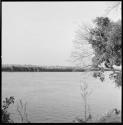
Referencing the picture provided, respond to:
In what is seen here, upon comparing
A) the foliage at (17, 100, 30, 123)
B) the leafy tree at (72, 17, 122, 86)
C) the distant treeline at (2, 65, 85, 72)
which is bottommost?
the foliage at (17, 100, 30, 123)

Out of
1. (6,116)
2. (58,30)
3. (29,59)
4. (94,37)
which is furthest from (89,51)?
(6,116)

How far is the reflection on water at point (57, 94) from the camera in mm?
8367

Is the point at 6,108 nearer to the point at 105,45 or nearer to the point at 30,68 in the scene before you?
the point at 30,68

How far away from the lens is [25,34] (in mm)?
8742

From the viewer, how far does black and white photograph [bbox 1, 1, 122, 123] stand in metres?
8.16

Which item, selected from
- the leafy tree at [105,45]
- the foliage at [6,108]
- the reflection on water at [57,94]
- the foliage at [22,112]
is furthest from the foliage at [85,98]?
the foliage at [6,108]

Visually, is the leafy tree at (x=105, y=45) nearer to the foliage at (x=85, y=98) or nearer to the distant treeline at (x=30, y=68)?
the foliage at (x=85, y=98)

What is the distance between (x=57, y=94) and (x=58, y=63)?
0.90 meters

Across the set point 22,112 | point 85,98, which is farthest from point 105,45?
point 22,112

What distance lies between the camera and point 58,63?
870cm

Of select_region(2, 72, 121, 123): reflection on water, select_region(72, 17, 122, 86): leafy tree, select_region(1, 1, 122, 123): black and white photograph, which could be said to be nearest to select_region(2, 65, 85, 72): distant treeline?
select_region(1, 1, 122, 123): black and white photograph

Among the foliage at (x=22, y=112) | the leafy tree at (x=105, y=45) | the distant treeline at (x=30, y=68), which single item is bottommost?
the foliage at (x=22, y=112)

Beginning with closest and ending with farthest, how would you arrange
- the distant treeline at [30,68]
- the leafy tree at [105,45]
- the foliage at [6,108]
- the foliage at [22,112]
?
the leafy tree at [105,45] → the foliage at [6,108] → the foliage at [22,112] → the distant treeline at [30,68]

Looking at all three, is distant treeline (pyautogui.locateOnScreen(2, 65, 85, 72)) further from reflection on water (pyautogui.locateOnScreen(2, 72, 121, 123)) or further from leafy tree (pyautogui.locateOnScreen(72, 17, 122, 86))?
leafy tree (pyautogui.locateOnScreen(72, 17, 122, 86))
